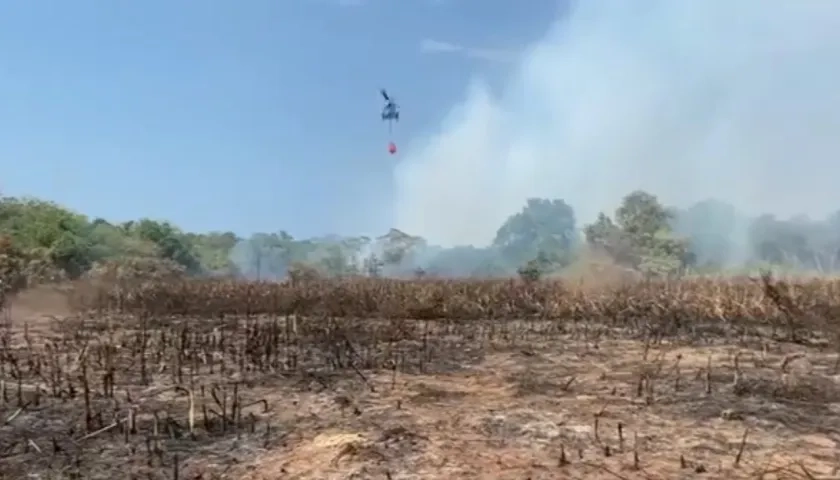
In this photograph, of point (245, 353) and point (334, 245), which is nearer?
point (245, 353)

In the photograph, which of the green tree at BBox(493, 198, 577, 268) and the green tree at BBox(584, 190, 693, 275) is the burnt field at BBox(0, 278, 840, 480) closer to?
the green tree at BBox(584, 190, 693, 275)

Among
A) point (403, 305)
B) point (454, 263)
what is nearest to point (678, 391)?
point (403, 305)

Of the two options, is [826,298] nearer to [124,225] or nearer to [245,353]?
[245,353]

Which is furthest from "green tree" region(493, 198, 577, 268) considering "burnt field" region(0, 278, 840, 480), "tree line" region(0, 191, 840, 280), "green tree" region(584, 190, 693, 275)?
"burnt field" region(0, 278, 840, 480)

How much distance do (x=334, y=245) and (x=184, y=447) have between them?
6891 cm

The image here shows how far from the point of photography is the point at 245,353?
895 cm

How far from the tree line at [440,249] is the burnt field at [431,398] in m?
11.7

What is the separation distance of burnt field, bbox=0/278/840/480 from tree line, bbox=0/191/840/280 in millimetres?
11704

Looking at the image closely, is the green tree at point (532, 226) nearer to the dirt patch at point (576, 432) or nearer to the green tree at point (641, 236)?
the green tree at point (641, 236)

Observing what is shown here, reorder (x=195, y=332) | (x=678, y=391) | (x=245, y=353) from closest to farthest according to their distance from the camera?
(x=678, y=391)
(x=245, y=353)
(x=195, y=332)

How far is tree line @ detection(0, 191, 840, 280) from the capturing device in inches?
946

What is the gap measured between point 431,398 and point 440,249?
7862cm

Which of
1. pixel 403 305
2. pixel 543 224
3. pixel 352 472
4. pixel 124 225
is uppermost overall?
pixel 543 224

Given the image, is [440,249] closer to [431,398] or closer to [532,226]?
[532,226]
